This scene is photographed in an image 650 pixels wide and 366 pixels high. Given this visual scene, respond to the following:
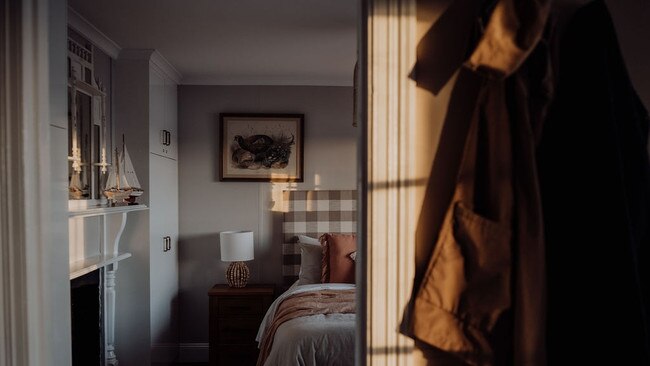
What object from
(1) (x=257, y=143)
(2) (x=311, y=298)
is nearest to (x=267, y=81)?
(1) (x=257, y=143)

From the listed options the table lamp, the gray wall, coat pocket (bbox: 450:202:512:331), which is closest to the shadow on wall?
the gray wall

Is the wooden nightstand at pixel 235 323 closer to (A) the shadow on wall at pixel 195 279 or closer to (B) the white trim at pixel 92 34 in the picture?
(A) the shadow on wall at pixel 195 279

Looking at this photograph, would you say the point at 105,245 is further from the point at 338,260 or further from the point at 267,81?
the point at 267,81

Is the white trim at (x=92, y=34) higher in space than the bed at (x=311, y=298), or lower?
higher

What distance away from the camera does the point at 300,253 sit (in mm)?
4426

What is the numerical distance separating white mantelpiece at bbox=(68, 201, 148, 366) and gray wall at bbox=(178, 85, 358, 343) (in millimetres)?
1116

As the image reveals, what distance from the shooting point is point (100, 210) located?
2.60 metres

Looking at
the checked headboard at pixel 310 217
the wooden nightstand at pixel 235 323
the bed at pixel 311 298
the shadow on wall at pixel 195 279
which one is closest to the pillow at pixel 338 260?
the bed at pixel 311 298

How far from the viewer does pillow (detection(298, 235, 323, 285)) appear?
405 cm

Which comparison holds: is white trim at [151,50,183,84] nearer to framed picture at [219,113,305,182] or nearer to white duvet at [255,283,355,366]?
framed picture at [219,113,305,182]

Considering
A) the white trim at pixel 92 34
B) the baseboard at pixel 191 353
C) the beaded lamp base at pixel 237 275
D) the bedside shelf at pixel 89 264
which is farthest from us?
the baseboard at pixel 191 353

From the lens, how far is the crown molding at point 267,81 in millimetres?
4359

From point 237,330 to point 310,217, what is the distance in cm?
124

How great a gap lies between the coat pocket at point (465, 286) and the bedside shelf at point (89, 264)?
84.7 inches
